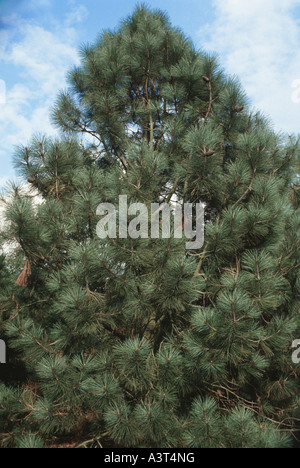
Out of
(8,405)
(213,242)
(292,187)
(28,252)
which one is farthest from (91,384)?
(292,187)

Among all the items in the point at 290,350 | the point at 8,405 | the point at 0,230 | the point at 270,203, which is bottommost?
the point at 8,405

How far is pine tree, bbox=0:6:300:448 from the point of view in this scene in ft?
9.89

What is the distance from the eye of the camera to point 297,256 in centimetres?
355

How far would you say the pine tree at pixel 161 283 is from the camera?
3016 mm

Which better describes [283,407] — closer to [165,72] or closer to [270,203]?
[270,203]

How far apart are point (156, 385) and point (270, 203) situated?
6.09 feet

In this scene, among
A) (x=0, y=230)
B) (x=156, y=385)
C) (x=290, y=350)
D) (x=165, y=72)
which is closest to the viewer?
(x=156, y=385)

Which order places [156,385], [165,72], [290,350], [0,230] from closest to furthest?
[156,385]
[290,350]
[0,230]
[165,72]

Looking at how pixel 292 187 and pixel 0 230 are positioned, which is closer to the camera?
pixel 0 230

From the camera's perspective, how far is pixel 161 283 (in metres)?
3.15

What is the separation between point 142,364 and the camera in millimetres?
3061

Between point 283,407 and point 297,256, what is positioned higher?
point 297,256
